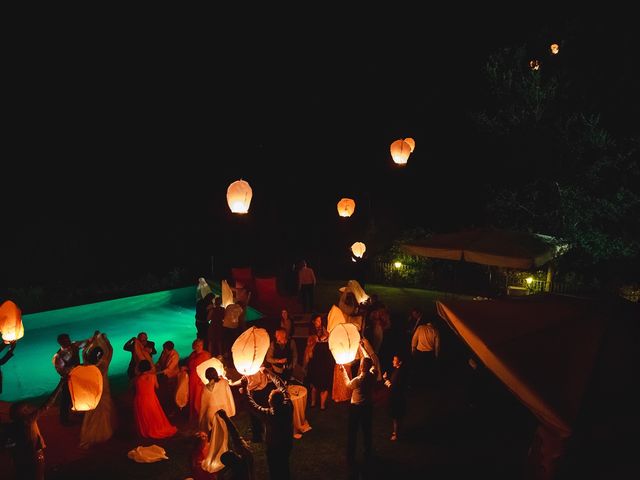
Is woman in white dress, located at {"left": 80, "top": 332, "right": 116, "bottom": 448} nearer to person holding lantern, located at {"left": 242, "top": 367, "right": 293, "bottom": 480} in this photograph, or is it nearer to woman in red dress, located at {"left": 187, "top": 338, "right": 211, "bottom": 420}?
woman in red dress, located at {"left": 187, "top": 338, "right": 211, "bottom": 420}

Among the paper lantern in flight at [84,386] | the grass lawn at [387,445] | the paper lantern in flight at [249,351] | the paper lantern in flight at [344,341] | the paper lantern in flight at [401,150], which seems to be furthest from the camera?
the paper lantern in flight at [401,150]

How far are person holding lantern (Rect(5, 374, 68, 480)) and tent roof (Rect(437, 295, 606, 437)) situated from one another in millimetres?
4483

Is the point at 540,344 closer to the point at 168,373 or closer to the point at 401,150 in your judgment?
the point at 168,373

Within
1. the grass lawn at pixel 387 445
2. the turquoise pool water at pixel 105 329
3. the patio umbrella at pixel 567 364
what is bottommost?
the turquoise pool water at pixel 105 329

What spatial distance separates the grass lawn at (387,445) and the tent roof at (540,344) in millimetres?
1973

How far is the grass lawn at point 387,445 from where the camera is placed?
594 cm

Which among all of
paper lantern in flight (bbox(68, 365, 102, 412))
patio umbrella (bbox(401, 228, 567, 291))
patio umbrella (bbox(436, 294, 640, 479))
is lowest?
paper lantern in flight (bbox(68, 365, 102, 412))

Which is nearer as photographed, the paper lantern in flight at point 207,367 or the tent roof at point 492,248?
the paper lantern in flight at point 207,367

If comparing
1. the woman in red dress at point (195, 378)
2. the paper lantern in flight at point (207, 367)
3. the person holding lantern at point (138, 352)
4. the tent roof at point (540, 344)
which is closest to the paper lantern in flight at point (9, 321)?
the person holding lantern at point (138, 352)

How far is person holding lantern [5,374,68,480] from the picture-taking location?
5008 millimetres

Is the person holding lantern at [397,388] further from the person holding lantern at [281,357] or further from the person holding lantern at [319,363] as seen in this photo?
the person holding lantern at [281,357]

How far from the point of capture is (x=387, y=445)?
21.4 ft

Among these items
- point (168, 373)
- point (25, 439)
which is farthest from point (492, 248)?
point (25, 439)

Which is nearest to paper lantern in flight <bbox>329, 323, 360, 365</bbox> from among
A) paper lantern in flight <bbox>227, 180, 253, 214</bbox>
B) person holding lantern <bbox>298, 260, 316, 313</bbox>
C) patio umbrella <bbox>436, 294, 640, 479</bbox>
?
patio umbrella <bbox>436, 294, 640, 479</bbox>
